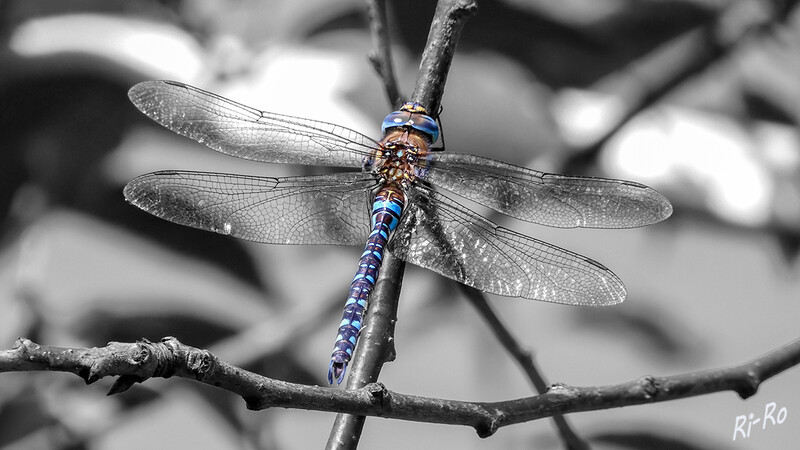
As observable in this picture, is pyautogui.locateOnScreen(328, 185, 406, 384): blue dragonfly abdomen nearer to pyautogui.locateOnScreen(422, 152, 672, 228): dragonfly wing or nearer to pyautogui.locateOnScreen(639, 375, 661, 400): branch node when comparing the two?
pyautogui.locateOnScreen(422, 152, 672, 228): dragonfly wing

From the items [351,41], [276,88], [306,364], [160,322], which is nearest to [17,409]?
[160,322]

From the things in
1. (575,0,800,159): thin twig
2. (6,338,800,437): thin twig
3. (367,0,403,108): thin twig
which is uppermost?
(575,0,800,159): thin twig

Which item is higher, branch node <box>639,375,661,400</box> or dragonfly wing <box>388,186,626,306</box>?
dragonfly wing <box>388,186,626,306</box>

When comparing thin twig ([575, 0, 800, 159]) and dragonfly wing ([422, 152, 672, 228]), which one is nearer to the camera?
dragonfly wing ([422, 152, 672, 228])

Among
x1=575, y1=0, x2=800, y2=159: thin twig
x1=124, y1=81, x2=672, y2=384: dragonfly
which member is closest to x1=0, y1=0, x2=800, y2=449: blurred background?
x1=575, y1=0, x2=800, y2=159: thin twig

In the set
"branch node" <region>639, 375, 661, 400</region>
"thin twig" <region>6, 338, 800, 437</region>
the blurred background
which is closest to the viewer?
"thin twig" <region>6, 338, 800, 437</region>

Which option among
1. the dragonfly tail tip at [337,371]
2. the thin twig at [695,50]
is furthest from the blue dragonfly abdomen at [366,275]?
the thin twig at [695,50]

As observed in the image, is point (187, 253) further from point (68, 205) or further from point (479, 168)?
point (479, 168)

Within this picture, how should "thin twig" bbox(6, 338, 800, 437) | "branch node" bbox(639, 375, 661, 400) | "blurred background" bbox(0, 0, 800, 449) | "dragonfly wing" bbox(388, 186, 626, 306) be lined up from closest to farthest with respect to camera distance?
"thin twig" bbox(6, 338, 800, 437)
"branch node" bbox(639, 375, 661, 400)
"dragonfly wing" bbox(388, 186, 626, 306)
"blurred background" bbox(0, 0, 800, 449)
